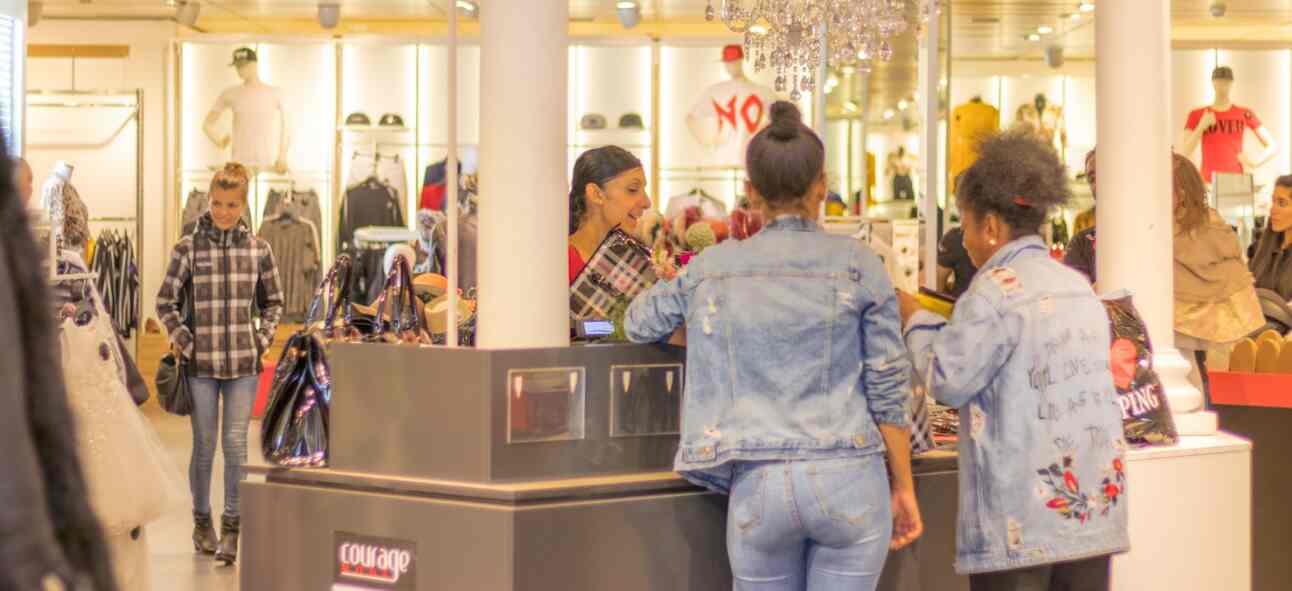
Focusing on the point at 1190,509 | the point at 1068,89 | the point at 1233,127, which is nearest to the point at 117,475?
the point at 1190,509

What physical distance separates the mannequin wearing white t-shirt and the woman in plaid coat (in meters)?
6.20

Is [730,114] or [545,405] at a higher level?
[730,114]

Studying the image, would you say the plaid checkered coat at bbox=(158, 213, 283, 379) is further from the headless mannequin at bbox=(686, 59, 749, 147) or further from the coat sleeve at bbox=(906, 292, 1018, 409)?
the headless mannequin at bbox=(686, 59, 749, 147)

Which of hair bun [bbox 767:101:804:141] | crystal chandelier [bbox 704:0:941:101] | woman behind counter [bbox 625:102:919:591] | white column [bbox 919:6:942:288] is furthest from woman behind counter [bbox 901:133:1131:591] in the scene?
white column [bbox 919:6:942:288]

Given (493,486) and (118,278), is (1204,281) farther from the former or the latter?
(118,278)

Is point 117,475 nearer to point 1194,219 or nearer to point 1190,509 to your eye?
point 1190,509

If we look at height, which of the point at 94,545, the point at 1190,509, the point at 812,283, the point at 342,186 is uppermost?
the point at 342,186

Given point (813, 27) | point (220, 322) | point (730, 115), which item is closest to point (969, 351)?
point (813, 27)

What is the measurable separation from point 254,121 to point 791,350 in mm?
10087

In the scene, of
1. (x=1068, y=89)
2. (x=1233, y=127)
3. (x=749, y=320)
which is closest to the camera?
(x=749, y=320)

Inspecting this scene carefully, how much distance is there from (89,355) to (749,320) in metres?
1.90

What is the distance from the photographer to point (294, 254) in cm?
1230

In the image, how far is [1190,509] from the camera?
3.88 metres

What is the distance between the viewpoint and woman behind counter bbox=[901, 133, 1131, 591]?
2920 mm
